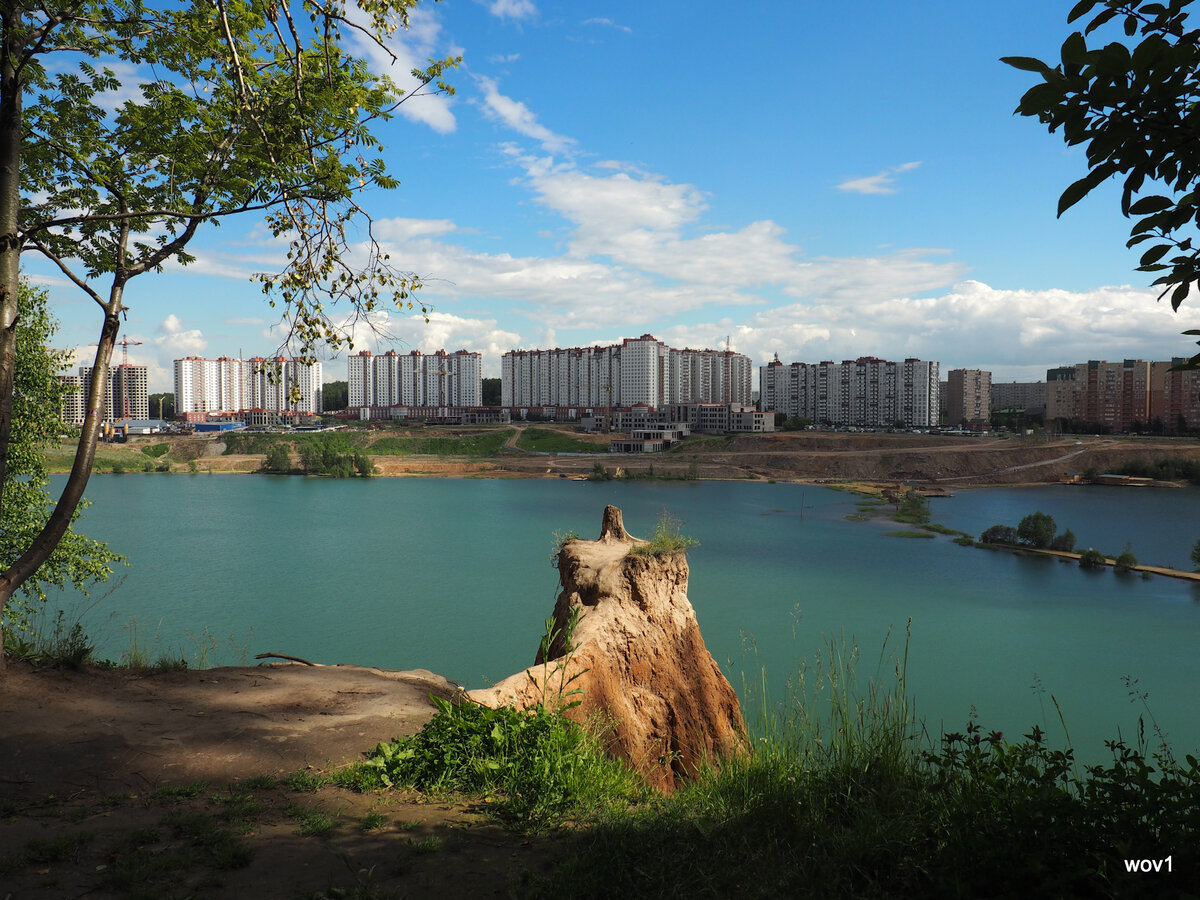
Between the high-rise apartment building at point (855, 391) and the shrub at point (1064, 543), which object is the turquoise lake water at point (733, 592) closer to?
the shrub at point (1064, 543)

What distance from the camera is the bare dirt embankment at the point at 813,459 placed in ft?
189

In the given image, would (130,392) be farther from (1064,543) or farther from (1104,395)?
(1104,395)

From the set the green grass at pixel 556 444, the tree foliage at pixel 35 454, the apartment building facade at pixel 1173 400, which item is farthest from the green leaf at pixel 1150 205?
the apartment building facade at pixel 1173 400

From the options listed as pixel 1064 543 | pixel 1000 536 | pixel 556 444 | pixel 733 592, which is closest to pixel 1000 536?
pixel 1000 536

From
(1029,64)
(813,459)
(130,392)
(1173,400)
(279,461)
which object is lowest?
(279,461)

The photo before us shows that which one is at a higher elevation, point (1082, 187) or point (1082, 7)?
point (1082, 7)

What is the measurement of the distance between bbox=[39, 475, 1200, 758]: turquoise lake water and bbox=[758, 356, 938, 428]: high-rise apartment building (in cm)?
3478

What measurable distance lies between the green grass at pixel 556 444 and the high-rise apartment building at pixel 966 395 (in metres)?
47.5

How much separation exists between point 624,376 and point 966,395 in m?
42.8

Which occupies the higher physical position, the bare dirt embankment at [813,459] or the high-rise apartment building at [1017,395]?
the high-rise apartment building at [1017,395]

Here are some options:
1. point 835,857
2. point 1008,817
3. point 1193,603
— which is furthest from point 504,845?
point 1193,603

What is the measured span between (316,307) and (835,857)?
404 centimetres

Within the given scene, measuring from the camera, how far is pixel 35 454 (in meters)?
8.76

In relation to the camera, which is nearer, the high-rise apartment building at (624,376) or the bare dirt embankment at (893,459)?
the bare dirt embankment at (893,459)
